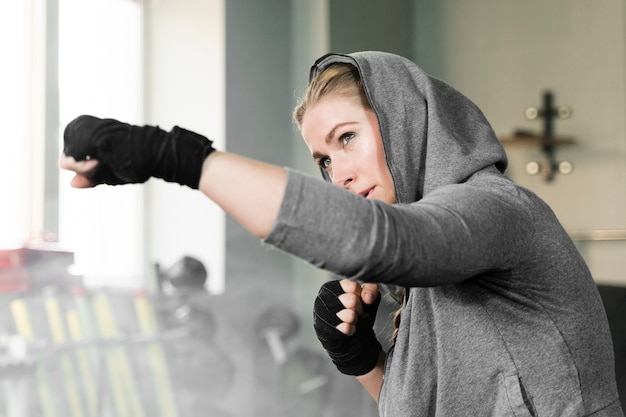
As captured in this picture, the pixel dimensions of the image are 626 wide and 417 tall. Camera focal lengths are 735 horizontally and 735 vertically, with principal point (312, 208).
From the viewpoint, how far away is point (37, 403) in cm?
273

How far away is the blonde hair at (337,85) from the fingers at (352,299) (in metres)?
0.27

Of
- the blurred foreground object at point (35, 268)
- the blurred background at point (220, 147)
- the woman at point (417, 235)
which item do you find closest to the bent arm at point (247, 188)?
the woman at point (417, 235)

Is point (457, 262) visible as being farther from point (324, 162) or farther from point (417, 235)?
point (324, 162)

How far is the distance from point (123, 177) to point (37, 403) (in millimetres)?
2263

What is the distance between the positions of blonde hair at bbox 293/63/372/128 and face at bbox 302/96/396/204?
11mm

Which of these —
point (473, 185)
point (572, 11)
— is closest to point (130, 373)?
point (473, 185)

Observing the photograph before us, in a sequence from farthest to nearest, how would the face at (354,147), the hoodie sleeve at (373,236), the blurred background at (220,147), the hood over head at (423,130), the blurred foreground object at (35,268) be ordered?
the blurred background at (220,147), the blurred foreground object at (35,268), the face at (354,147), the hood over head at (423,130), the hoodie sleeve at (373,236)

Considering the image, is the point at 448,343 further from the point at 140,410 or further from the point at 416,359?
the point at 140,410

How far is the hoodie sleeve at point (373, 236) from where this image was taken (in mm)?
693

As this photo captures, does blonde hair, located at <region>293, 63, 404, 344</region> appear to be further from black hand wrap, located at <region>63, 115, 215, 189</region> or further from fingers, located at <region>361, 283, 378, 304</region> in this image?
black hand wrap, located at <region>63, 115, 215, 189</region>

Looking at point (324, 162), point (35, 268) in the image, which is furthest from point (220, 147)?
point (324, 162)

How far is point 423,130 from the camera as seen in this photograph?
1015mm

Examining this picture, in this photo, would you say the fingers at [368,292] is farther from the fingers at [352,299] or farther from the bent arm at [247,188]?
the bent arm at [247,188]

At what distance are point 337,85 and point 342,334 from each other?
39 centimetres
